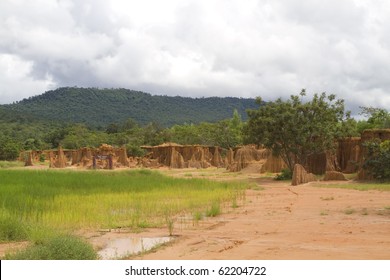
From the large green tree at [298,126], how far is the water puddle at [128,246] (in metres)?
18.9

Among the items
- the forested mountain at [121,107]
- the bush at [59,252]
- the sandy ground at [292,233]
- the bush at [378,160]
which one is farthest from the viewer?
the forested mountain at [121,107]

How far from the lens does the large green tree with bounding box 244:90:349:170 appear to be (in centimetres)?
2756

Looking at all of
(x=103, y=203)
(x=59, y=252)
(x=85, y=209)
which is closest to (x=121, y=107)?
(x=103, y=203)

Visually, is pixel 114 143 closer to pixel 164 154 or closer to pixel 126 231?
pixel 164 154

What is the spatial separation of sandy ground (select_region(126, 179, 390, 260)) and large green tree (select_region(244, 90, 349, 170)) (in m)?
11.8

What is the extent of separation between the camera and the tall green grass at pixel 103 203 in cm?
1148

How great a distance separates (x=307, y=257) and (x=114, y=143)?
239 ft

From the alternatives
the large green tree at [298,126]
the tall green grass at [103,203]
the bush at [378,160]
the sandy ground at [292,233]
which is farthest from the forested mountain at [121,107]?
the sandy ground at [292,233]

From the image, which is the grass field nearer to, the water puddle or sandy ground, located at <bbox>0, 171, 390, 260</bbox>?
sandy ground, located at <bbox>0, 171, 390, 260</bbox>

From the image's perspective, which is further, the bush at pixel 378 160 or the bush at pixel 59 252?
the bush at pixel 378 160

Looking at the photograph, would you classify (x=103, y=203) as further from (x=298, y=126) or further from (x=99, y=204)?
(x=298, y=126)

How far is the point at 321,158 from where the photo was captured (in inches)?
1246

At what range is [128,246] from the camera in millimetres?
9297

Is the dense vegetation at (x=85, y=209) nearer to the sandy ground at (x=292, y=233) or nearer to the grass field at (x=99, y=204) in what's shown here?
the grass field at (x=99, y=204)
